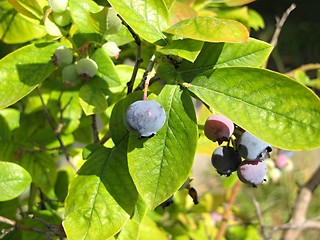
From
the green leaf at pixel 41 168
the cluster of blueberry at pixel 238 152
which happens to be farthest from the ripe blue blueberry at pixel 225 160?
the green leaf at pixel 41 168

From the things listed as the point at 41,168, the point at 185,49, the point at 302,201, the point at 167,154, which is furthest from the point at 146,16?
the point at 302,201

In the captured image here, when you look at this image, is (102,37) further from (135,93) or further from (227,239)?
(227,239)

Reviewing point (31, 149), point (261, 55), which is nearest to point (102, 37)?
point (261, 55)

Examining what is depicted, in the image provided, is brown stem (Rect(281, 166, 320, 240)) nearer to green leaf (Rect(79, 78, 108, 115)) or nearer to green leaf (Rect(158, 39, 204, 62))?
green leaf (Rect(79, 78, 108, 115))

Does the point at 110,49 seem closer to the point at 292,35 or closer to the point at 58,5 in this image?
the point at 58,5

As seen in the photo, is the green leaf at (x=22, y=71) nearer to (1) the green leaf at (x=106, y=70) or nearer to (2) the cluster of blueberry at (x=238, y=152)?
(1) the green leaf at (x=106, y=70)
